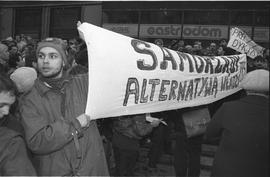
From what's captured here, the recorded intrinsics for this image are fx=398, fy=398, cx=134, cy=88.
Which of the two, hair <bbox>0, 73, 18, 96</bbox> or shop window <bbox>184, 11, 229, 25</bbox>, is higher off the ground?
shop window <bbox>184, 11, 229, 25</bbox>

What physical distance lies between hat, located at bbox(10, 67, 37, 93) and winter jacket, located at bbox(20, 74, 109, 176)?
808 mm


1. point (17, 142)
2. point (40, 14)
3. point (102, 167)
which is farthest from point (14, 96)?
point (40, 14)

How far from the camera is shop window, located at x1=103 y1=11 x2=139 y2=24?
14.5 meters

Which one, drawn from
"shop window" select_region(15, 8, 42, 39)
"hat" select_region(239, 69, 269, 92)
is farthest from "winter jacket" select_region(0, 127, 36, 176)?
"shop window" select_region(15, 8, 42, 39)

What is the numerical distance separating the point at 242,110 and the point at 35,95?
1472 millimetres

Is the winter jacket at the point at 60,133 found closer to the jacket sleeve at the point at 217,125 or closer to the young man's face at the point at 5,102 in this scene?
the young man's face at the point at 5,102

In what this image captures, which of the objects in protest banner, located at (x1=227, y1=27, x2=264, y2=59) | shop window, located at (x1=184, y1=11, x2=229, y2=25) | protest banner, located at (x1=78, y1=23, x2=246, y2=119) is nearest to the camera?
protest banner, located at (x1=78, y1=23, x2=246, y2=119)

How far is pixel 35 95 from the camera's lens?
259 centimetres

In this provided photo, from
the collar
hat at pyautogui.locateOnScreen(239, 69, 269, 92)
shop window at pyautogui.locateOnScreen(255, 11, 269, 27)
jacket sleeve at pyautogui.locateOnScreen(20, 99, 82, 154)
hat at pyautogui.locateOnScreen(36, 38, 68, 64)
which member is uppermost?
shop window at pyautogui.locateOnScreen(255, 11, 269, 27)

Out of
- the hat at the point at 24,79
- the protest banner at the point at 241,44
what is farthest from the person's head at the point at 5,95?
the protest banner at the point at 241,44

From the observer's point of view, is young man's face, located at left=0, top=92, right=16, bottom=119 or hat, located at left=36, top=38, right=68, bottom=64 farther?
hat, located at left=36, top=38, right=68, bottom=64

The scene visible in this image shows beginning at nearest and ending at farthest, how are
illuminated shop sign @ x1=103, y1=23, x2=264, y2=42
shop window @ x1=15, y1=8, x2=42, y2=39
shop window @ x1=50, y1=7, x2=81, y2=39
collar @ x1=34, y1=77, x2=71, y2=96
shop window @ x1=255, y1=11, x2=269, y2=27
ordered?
1. collar @ x1=34, y1=77, x2=71, y2=96
2. shop window @ x1=255, y1=11, x2=269, y2=27
3. illuminated shop sign @ x1=103, y1=23, x2=264, y2=42
4. shop window @ x1=50, y1=7, x2=81, y2=39
5. shop window @ x1=15, y1=8, x2=42, y2=39

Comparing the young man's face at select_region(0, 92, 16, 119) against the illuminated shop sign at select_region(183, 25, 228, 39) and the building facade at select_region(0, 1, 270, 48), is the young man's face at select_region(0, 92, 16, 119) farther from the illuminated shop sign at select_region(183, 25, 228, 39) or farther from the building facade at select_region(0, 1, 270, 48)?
the illuminated shop sign at select_region(183, 25, 228, 39)

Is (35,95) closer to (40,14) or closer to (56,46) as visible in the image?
(56,46)
